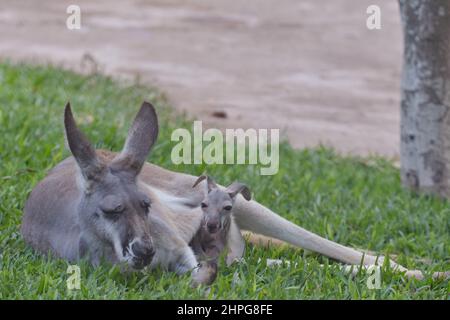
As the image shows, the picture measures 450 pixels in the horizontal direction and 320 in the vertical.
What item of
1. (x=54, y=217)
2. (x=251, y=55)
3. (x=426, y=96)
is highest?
(x=251, y=55)

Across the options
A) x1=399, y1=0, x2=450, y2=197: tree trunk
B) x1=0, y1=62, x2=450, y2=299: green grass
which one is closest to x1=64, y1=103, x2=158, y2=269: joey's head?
x1=0, y1=62, x2=450, y2=299: green grass

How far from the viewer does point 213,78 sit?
11984 millimetres

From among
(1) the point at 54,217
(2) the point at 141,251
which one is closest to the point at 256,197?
(1) the point at 54,217

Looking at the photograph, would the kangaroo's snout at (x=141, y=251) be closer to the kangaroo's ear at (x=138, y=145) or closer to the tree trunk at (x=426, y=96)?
the kangaroo's ear at (x=138, y=145)

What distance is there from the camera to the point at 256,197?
7.40 m

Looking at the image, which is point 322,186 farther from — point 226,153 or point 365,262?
point 365,262

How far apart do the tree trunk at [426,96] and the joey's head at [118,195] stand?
115 inches

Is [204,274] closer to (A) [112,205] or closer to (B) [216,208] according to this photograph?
(B) [216,208]

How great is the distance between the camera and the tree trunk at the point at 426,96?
7.75 metres

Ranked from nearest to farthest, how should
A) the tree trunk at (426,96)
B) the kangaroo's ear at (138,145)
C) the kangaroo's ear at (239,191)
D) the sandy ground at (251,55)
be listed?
the kangaroo's ear at (138,145)
the kangaroo's ear at (239,191)
the tree trunk at (426,96)
the sandy ground at (251,55)

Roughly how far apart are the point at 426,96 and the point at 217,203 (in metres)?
2.70

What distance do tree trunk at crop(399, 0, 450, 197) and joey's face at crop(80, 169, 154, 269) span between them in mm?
3172

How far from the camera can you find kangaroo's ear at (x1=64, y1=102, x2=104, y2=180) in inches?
206

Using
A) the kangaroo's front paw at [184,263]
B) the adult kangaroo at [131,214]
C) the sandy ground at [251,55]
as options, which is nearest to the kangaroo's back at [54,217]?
the adult kangaroo at [131,214]
